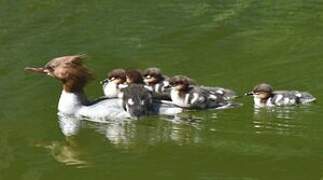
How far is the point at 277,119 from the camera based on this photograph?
8938 mm

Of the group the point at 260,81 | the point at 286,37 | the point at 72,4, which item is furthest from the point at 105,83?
the point at 72,4

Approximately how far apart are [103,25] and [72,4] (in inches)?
Answer: 124

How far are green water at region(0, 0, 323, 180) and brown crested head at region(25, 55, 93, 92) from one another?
409 millimetres

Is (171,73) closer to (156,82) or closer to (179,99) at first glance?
(156,82)

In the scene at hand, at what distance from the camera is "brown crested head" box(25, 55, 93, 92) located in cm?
950

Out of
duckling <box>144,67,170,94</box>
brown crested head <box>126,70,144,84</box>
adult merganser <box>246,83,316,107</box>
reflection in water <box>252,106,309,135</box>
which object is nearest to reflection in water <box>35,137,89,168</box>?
brown crested head <box>126,70,144,84</box>

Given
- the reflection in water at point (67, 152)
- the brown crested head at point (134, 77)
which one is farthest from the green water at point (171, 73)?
the brown crested head at point (134, 77)

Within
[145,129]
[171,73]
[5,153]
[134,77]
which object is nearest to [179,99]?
[134,77]

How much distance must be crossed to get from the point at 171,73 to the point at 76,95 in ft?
6.99

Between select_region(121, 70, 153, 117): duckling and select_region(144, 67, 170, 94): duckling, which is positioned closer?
select_region(121, 70, 153, 117): duckling

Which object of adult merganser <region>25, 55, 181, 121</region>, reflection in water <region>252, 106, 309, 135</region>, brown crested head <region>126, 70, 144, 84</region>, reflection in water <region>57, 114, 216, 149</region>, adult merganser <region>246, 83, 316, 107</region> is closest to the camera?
A: reflection in water <region>57, 114, 216, 149</region>

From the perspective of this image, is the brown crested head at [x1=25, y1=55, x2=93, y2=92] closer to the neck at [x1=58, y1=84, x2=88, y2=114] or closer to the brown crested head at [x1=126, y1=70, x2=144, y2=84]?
the neck at [x1=58, y1=84, x2=88, y2=114]

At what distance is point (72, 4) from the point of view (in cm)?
1842

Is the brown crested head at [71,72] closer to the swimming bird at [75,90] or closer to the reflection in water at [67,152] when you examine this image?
the swimming bird at [75,90]
